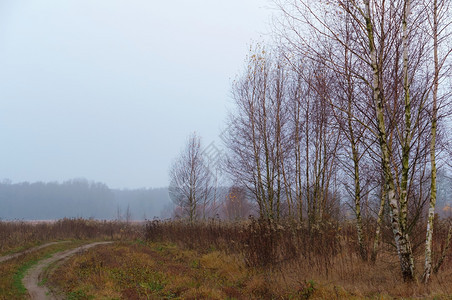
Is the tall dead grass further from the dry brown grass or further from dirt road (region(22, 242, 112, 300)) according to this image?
the dry brown grass

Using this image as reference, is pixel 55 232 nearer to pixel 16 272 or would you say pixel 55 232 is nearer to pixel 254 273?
pixel 16 272

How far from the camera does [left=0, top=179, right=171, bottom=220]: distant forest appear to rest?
110 metres

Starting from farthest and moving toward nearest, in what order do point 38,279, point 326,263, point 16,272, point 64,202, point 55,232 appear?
point 64,202 → point 55,232 → point 16,272 → point 38,279 → point 326,263

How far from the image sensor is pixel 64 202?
122 metres

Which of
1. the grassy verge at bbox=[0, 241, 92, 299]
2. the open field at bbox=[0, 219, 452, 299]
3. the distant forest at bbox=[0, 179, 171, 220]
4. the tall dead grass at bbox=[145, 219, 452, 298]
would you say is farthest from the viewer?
the distant forest at bbox=[0, 179, 171, 220]

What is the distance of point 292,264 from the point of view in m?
8.33

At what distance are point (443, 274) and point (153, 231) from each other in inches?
662

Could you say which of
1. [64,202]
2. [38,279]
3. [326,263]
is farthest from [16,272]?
[64,202]

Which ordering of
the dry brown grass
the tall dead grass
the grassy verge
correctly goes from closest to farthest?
the tall dead grass, the grassy verge, the dry brown grass

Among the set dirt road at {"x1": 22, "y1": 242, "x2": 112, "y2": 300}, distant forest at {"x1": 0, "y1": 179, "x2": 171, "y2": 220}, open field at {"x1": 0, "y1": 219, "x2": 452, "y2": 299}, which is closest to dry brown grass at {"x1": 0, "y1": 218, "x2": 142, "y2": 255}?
dirt road at {"x1": 22, "y1": 242, "x2": 112, "y2": 300}

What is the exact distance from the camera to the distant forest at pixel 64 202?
110 meters

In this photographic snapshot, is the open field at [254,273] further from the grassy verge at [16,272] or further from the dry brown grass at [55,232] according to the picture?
the dry brown grass at [55,232]

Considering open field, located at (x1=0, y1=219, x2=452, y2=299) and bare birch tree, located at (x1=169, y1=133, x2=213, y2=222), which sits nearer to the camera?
open field, located at (x1=0, y1=219, x2=452, y2=299)

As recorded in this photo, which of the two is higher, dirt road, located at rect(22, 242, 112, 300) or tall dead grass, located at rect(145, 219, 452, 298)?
tall dead grass, located at rect(145, 219, 452, 298)
